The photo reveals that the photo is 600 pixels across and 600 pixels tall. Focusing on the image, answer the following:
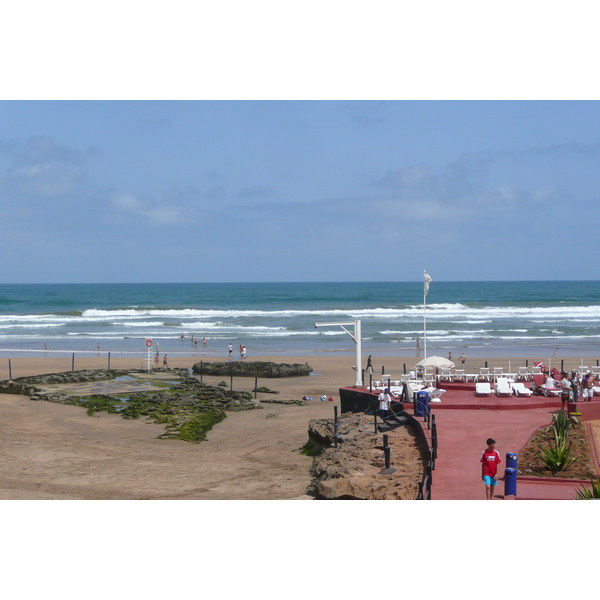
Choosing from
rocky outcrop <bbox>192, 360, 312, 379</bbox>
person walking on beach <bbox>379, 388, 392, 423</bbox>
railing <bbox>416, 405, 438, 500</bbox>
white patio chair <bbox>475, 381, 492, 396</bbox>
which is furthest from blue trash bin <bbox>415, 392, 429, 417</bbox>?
rocky outcrop <bbox>192, 360, 312, 379</bbox>

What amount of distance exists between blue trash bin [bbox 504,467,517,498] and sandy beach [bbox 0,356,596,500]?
4012 mm

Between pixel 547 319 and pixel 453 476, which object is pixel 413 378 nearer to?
pixel 453 476

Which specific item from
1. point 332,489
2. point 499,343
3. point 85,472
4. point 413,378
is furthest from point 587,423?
point 499,343

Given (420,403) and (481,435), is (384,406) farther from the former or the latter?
(481,435)

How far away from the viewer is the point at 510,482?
9.47 m

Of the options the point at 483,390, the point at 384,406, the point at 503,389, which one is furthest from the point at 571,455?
the point at 503,389

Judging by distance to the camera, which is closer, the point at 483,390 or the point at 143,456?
the point at 143,456

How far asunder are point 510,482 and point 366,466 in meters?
3.29

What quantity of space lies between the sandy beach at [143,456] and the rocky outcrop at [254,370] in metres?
6.04

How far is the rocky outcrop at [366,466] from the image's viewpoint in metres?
10.5

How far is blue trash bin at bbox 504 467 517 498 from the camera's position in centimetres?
946

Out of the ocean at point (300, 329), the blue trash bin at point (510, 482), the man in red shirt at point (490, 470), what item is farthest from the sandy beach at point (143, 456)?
the ocean at point (300, 329)

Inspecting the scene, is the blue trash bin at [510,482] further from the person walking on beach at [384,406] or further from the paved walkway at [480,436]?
the person walking on beach at [384,406]

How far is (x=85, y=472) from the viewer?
49.1ft
